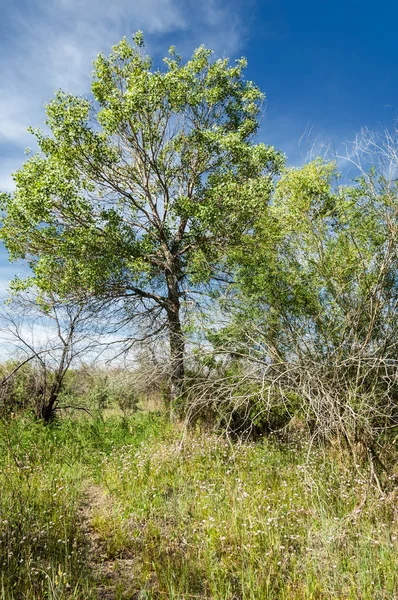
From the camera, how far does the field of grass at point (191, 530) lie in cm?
344

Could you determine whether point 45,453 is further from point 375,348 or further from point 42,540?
point 375,348

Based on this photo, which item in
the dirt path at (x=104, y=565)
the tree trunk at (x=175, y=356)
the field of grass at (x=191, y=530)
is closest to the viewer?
the field of grass at (x=191, y=530)

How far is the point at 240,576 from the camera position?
3.68 m

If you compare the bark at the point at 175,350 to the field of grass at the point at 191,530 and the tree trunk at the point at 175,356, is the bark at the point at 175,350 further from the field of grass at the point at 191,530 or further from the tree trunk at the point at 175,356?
the field of grass at the point at 191,530

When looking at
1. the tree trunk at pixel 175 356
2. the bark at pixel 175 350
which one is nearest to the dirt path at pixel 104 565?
the bark at pixel 175 350

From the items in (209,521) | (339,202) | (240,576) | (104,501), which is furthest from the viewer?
(339,202)

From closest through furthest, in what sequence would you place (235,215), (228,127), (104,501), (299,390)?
1. (104,501)
2. (299,390)
3. (235,215)
4. (228,127)

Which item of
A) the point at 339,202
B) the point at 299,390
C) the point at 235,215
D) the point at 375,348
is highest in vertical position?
the point at 235,215

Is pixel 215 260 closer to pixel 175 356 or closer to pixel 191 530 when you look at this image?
pixel 175 356

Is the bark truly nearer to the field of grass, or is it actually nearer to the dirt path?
the field of grass

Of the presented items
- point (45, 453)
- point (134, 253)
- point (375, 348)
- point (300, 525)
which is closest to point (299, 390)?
point (375, 348)

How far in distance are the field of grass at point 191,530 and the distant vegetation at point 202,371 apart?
33mm

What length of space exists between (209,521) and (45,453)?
4.06 metres

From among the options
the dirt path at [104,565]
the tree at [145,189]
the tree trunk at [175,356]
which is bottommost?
the dirt path at [104,565]
